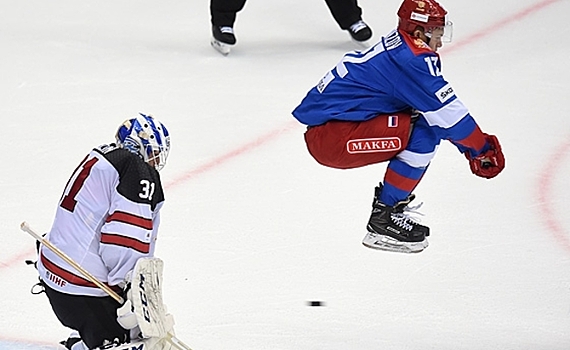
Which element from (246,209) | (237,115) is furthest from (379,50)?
(237,115)

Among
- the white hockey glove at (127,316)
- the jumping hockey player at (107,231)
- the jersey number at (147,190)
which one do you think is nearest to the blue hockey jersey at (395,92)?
the jumping hockey player at (107,231)

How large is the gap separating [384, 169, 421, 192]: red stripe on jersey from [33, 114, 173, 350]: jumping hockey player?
85cm

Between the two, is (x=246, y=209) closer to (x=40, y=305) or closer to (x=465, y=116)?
(x=40, y=305)

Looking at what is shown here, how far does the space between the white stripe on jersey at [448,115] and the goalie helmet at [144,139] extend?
869mm

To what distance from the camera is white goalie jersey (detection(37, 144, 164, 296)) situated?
301cm

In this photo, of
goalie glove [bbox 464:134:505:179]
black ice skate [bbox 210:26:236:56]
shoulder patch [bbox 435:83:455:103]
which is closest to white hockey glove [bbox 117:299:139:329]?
shoulder patch [bbox 435:83:455:103]

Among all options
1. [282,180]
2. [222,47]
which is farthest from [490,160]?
[222,47]

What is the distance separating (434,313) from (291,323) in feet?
1.77

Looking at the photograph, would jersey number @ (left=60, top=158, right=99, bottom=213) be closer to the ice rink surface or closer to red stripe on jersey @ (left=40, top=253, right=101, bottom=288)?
red stripe on jersey @ (left=40, top=253, right=101, bottom=288)

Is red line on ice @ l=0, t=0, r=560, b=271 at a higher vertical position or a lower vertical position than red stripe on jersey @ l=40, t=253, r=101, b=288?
higher

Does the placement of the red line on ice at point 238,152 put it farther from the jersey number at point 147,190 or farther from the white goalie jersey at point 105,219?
the jersey number at point 147,190

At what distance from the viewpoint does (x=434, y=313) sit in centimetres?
401

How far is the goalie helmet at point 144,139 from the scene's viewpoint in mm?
3121

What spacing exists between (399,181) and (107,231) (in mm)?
1091
